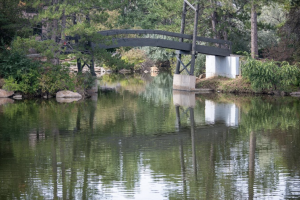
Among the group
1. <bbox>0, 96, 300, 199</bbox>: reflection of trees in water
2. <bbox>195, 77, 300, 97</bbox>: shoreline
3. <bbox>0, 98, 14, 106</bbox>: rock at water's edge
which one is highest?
<bbox>195, 77, 300, 97</bbox>: shoreline

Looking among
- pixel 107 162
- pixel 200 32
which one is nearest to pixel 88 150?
pixel 107 162

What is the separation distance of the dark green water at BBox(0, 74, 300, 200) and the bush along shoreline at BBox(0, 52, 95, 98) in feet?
16.6

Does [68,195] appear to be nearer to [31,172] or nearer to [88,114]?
[31,172]

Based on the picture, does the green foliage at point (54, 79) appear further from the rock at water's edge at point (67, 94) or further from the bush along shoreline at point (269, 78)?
the bush along shoreline at point (269, 78)

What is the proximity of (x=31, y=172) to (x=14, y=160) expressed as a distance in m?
1.43

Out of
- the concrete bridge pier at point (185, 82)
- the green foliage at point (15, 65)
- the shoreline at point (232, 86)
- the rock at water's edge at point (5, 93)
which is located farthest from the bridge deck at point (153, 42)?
the rock at water's edge at point (5, 93)

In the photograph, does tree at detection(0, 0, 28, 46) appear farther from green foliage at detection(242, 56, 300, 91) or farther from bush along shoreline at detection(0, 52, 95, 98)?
green foliage at detection(242, 56, 300, 91)

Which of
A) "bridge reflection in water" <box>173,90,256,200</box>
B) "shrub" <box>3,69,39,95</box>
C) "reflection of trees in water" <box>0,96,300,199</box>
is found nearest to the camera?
"reflection of trees in water" <box>0,96,300,199</box>

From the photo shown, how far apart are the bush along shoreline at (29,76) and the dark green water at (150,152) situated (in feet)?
16.6

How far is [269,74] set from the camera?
29703mm

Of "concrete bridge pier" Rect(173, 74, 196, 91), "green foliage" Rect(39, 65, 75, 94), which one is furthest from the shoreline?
"green foliage" Rect(39, 65, 75, 94)

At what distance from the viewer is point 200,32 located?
39500 mm

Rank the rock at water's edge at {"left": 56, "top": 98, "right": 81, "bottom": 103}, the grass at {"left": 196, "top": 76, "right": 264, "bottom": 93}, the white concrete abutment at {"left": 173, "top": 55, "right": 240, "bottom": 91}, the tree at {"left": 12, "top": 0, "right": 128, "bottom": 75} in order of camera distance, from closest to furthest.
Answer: the tree at {"left": 12, "top": 0, "right": 128, "bottom": 75}
the rock at water's edge at {"left": 56, "top": 98, "right": 81, "bottom": 103}
the grass at {"left": 196, "top": 76, "right": 264, "bottom": 93}
the white concrete abutment at {"left": 173, "top": 55, "right": 240, "bottom": 91}

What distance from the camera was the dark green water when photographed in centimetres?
1006
